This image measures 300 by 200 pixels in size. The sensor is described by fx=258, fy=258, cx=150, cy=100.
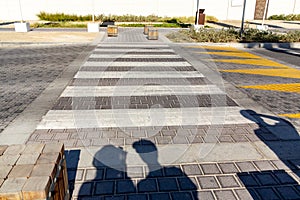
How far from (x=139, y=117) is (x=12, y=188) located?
3232 millimetres

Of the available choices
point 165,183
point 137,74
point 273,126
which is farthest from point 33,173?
point 137,74

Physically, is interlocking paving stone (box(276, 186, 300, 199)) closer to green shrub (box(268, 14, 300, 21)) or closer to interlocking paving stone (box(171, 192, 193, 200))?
interlocking paving stone (box(171, 192, 193, 200))

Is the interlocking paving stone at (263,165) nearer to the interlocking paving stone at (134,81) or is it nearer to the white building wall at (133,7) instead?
the interlocking paving stone at (134,81)

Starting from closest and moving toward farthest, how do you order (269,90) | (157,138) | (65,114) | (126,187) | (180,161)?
(126,187) < (180,161) < (157,138) < (65,114) < (269,90)

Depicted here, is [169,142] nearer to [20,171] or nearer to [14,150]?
[14,150]

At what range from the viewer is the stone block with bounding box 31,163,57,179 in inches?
83.4

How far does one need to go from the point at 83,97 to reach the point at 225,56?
26.1 ft

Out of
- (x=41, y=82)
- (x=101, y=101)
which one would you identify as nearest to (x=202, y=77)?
(x=101, y=101)

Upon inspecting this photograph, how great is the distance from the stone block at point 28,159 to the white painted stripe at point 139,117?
7.14ft

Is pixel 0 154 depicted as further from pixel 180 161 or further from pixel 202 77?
pixel 202 77

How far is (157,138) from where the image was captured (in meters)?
4.25

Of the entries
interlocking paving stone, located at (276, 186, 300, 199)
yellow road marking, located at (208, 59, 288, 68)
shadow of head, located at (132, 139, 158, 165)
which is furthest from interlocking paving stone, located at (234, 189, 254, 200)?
yellow road marking, located at (208, 59, 288, 68)

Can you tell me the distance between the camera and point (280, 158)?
3729 mm

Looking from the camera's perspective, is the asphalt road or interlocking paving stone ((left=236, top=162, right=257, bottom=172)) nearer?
interlocking paving stone ((left=236, top=162, right=257, bottom=172))
